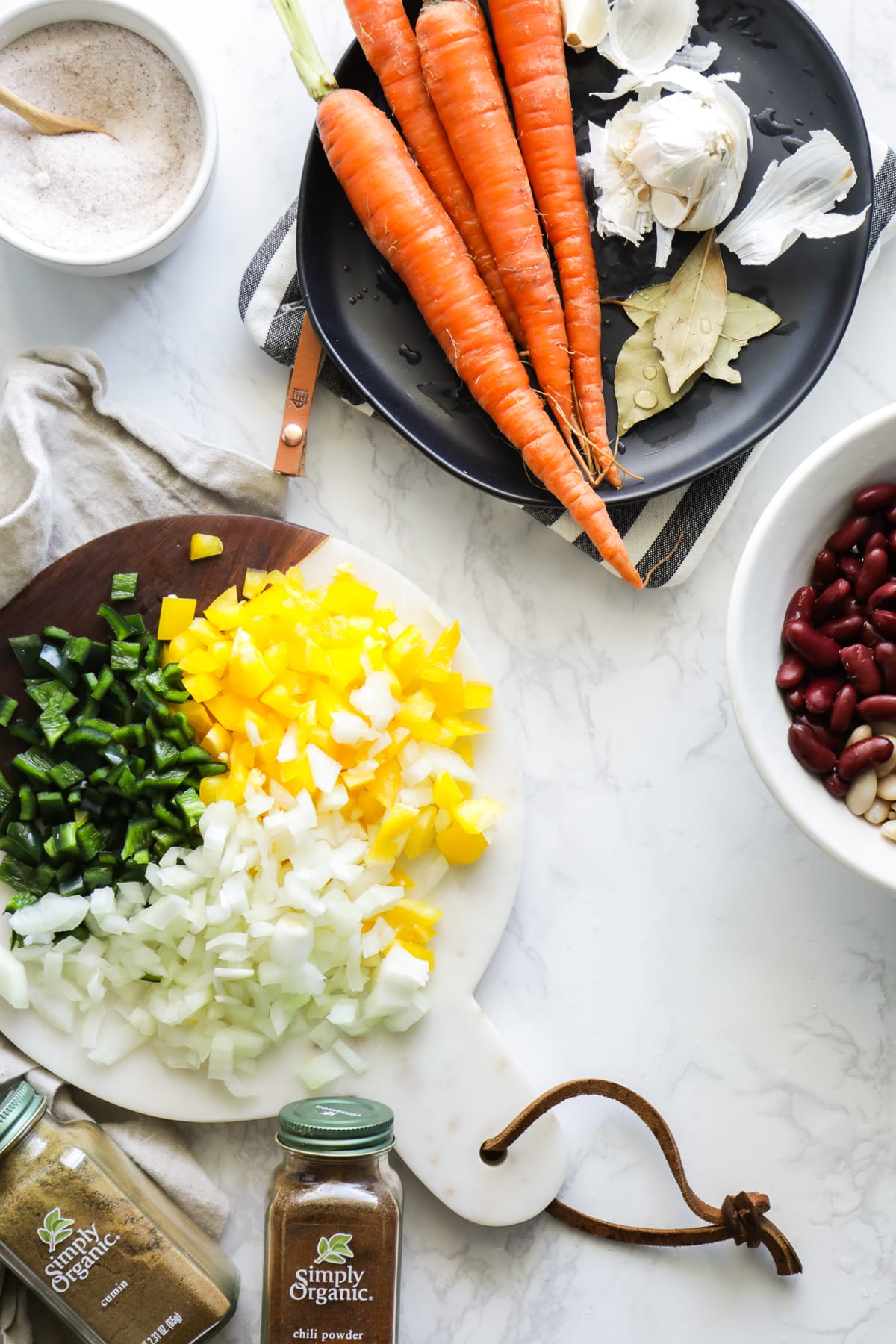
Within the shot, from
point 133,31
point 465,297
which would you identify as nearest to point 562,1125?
point 465,297

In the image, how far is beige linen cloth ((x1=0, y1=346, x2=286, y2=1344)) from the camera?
1521 mm

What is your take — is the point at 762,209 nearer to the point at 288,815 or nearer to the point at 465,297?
the point at 465,297

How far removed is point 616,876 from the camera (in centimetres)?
164

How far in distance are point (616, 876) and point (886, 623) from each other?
0.58 m

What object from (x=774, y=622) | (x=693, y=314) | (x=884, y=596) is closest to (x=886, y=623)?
(x=884, y=596)

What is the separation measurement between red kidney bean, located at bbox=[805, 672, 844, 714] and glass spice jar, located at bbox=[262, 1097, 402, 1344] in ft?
2.56

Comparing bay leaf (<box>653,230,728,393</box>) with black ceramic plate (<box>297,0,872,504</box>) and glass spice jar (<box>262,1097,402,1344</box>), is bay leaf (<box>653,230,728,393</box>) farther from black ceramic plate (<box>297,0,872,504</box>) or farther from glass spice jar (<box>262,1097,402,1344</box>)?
glass spice jar (<box>262,1097,402,1344</box>)

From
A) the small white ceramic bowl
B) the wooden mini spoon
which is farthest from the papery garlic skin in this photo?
the wooden mini spoon

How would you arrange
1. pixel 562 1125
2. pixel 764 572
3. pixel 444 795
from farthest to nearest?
pixel 562 1125, pixel 444 795, pixel 764 572

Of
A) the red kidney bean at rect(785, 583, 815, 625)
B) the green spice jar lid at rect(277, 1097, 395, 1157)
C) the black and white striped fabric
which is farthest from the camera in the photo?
the black and white striped fabric

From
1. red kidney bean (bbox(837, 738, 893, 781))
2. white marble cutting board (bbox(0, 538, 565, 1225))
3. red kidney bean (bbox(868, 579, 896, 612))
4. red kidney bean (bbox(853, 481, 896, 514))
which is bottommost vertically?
white marble cutting board (bbox(0, 538, 565, 1225))

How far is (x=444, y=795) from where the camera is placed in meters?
1.49

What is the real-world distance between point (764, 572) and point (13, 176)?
1.22 meters

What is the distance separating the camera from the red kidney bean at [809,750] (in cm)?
A: 136
